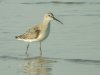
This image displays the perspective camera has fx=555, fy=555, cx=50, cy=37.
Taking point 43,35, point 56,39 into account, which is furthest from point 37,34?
point 56,39

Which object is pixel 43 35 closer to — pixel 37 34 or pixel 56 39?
pixel 37 34

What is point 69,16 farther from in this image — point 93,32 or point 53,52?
point 53,52

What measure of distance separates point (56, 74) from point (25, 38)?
346 cm

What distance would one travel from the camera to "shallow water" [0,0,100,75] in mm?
13588

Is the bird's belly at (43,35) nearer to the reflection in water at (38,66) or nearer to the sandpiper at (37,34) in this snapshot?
the sandpiper at (37,34)

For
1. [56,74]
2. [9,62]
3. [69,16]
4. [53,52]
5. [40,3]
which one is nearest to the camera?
[56,74]

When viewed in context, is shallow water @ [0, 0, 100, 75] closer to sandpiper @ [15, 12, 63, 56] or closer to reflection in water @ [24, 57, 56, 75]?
reflection in water @ [24, 57, 56, 75]

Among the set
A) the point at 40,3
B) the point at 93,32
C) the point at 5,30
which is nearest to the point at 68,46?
the point at 93,32

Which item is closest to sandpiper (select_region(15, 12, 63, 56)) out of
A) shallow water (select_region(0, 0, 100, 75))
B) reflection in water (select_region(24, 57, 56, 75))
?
shallow water (select_region(0, 0, 100, 75))

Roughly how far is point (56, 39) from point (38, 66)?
2.89 m

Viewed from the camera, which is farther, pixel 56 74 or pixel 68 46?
pixel 68 46

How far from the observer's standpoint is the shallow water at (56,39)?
1359 cm

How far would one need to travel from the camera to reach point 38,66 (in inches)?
547

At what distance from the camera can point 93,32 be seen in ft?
56.3
